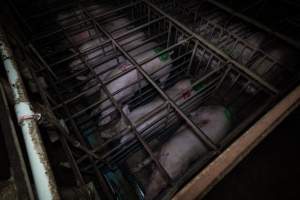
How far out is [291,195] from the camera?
3.99ft

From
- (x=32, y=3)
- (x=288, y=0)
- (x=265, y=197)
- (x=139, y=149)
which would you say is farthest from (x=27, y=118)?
(x=288, y=0)

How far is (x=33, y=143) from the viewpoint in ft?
2.76

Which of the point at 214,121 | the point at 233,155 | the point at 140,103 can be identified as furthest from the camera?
the point at 140,103

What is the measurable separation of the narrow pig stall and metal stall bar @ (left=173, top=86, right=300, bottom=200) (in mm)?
139

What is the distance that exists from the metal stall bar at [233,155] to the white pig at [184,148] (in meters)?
0.62

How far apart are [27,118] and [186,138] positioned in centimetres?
121

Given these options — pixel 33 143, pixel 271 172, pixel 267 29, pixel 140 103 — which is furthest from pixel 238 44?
pixel 33 143

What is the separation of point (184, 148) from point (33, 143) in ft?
3.75

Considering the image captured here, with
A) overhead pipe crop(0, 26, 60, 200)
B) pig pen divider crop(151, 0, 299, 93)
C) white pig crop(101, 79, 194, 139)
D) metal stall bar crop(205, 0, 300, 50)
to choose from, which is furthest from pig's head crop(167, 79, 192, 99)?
overhead pipe crop(0, 26, 60, 200)

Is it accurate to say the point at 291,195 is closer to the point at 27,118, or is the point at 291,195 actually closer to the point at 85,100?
the point at 27,118

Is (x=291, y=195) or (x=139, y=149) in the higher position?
(x=139, y=149)

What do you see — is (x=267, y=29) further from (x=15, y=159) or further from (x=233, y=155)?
(x=15, y=159)

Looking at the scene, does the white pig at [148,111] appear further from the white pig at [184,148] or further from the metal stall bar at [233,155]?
the metal stall bar at [233,155]

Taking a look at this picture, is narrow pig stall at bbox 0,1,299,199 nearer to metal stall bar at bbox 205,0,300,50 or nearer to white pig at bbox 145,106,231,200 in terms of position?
white pig at bbox 145,106,231,200
